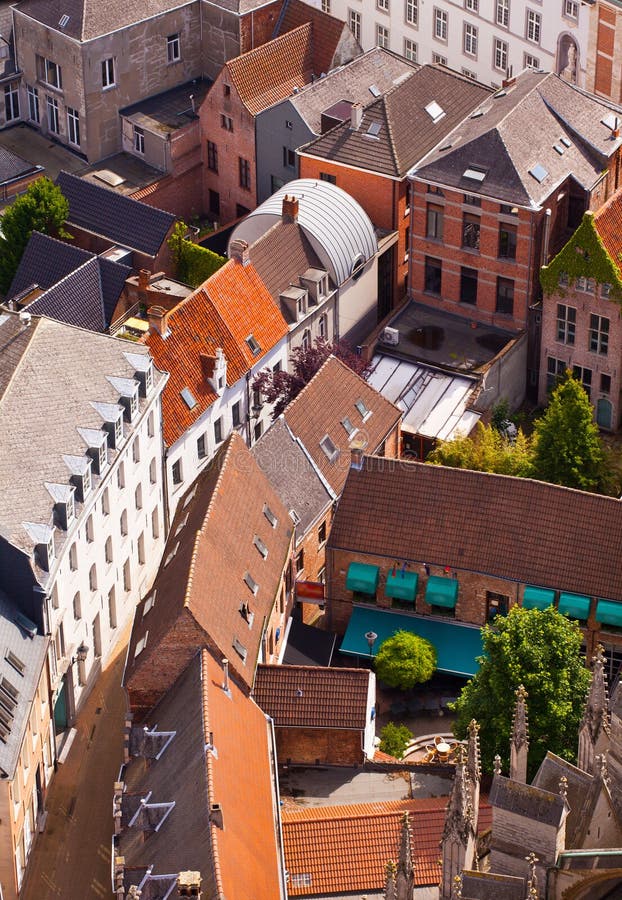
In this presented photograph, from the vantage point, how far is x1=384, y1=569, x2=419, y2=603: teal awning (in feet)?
357

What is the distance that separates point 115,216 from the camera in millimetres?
140500

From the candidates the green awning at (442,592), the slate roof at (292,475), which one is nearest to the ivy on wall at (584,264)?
the slate roof at (292,475)

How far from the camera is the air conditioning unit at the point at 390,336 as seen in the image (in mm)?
132500

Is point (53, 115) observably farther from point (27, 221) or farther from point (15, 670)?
point (15, 670)

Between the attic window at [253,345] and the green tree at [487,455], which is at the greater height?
the attic window at [253,345]

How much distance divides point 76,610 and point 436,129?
5418cm

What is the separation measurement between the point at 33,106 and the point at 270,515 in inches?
2502

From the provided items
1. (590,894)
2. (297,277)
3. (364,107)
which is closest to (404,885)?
(590,894)

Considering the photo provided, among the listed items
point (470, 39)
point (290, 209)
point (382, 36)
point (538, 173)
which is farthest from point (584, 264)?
point (382, 36)

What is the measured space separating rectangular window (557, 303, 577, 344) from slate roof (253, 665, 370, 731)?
1549 inches

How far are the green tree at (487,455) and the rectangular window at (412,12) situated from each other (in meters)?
52.6

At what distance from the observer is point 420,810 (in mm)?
93000

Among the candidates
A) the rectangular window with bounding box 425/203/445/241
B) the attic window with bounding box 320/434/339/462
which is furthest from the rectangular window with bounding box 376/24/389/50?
the attic window with bounding box 320/434/339/462

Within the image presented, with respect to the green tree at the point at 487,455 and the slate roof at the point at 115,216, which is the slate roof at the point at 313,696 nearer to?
the green tree at the point at 487,455
